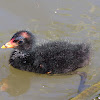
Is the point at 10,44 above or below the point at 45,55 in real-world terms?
above

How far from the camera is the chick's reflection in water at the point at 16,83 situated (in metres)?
5.16

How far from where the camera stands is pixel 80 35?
6758 millimetres

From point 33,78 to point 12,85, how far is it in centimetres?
51

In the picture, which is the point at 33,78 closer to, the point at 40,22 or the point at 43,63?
the point at 43,63

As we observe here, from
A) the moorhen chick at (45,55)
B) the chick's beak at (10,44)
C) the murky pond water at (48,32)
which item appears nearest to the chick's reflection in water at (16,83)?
the murky pond water at (48,32)

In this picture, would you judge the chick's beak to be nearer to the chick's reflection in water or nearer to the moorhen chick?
the moorhen chick

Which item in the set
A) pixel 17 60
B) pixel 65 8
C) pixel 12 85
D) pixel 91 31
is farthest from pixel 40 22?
pixel 12 85

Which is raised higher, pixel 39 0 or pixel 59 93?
pixel 39 0

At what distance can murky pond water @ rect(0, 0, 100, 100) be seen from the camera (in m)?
5.19

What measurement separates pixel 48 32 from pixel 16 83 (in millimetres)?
1990

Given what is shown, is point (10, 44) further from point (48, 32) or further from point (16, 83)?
point (48, 32)

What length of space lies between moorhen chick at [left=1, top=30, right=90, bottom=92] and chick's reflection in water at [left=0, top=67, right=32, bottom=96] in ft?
0.50

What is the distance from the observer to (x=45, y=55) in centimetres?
543

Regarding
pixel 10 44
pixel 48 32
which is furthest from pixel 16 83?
pixel 48 32
